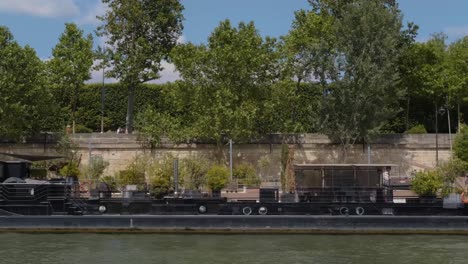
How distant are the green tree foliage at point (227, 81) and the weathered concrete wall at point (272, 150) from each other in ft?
4.03

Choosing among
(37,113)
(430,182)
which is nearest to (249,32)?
(37,113)

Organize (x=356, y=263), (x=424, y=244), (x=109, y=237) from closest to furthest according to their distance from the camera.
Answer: (x=356, y=263) → (x=424, y=244) → (x=109, y=237)

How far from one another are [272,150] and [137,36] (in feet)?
30.1

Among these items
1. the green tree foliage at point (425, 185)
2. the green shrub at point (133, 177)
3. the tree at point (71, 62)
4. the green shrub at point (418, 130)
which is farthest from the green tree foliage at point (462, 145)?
the tree at point (71, 62)

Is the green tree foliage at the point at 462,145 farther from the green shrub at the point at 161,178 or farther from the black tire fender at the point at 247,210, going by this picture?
the black tire fender at the point at 247,210

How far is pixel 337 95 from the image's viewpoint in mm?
41438

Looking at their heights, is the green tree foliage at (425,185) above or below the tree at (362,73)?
below

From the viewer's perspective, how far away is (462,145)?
1581 inches

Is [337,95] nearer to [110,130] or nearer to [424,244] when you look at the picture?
[110,130]

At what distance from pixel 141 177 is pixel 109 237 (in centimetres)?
1132

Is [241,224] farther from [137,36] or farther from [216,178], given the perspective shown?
[137,36]

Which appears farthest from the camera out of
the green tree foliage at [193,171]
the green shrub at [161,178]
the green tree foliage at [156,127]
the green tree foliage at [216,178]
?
the green tree foliage at [156,127]

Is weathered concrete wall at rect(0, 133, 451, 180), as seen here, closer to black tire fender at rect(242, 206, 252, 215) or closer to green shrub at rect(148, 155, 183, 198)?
green shrub at rect(148, 155, 183, 198)

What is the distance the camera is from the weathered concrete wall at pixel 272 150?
139 feet
